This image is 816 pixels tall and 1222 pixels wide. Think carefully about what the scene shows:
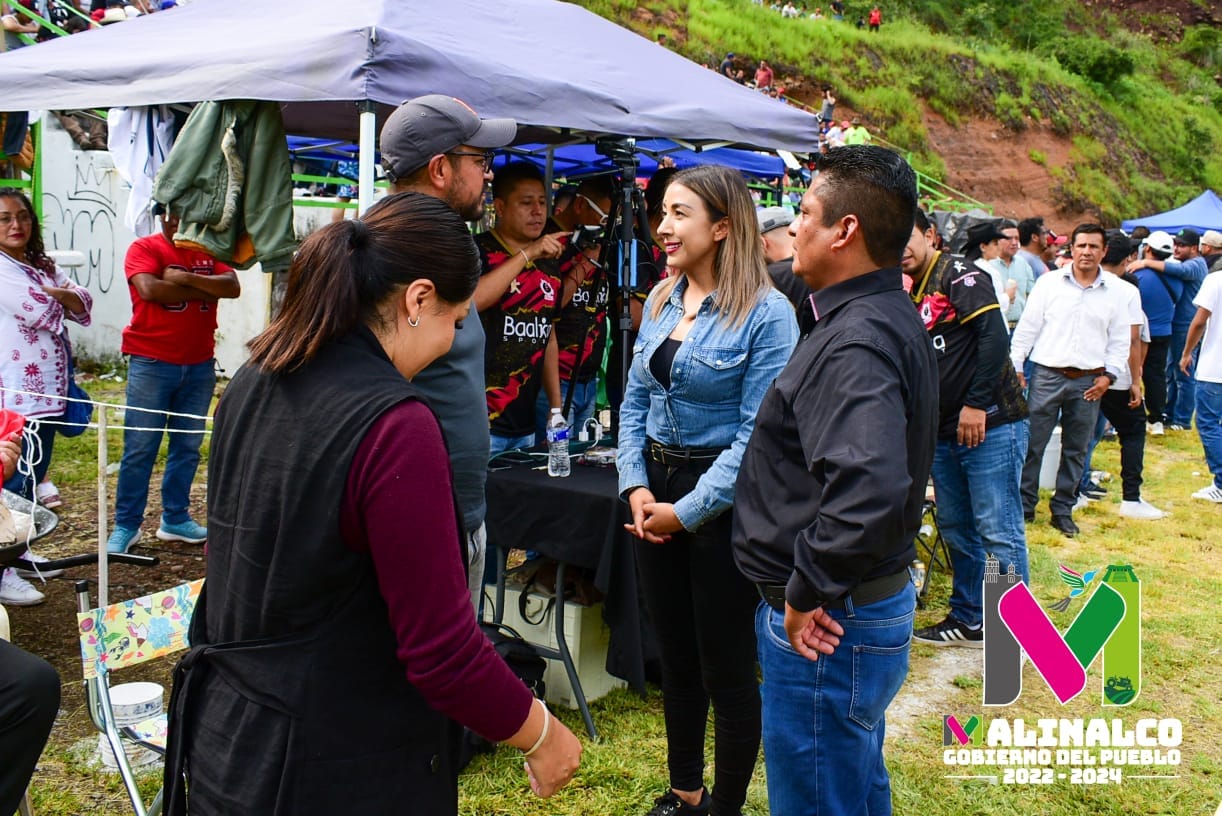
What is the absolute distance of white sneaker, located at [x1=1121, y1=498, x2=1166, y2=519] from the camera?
280 inches

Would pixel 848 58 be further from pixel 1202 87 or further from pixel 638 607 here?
pixel 638 607

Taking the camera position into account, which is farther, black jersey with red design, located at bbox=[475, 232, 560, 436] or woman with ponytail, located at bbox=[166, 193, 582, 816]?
black jersey with red design, located at bbox=[475, 232, 560, 436]

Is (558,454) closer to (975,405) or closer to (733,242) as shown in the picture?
(733,242)

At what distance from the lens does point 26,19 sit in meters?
10.8

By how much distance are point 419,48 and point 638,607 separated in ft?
7.11

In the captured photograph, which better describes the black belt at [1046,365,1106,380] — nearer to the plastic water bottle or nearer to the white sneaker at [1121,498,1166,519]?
the white sneaker at [1121,498,1166,519]

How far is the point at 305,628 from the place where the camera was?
57.5 inches

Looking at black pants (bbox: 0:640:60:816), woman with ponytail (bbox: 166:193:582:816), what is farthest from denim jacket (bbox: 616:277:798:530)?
black pants (bbox: 0:640:60:816)

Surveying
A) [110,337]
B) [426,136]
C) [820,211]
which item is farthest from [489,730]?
[110,337]

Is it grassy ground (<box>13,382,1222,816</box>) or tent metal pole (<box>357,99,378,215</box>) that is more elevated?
tent metal pole (<box>357,99,378,215</box>)

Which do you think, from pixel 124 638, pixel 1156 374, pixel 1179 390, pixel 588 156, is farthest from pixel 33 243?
pixel 1179 390

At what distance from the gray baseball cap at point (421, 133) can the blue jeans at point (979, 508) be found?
276 cm

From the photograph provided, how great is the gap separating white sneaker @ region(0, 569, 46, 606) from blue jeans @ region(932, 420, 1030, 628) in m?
4.19

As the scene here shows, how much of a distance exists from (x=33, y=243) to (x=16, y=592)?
165 cm
